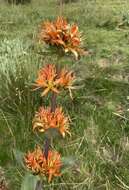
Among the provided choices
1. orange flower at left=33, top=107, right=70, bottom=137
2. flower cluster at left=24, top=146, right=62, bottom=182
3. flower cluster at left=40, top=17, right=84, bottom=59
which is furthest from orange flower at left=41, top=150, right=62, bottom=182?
flower cluster at left=40, top=17, right=84, bottom=59

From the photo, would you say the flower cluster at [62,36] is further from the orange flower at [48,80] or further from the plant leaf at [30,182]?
the plant leaf at [30,182]

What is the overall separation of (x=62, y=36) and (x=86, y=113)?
1.41 meters

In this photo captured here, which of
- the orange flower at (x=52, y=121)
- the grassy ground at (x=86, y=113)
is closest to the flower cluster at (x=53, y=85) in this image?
the orange flower at (x=52, y=121)

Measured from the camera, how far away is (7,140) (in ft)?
10.8

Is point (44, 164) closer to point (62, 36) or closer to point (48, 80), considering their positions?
point (48, 80)

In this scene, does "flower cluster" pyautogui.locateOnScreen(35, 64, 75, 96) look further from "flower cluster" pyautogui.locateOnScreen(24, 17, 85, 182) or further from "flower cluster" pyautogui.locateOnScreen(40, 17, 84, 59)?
"flower cluster" pyautogui.locateOnScreen(40, 17, 84, 59)

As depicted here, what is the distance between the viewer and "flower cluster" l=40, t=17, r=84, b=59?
2.16m

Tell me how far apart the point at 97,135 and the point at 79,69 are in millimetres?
892

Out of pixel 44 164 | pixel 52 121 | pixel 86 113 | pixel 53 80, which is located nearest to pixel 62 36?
pixel 53 80

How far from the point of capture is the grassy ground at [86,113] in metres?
2.98

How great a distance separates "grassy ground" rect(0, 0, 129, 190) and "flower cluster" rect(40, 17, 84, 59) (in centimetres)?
14

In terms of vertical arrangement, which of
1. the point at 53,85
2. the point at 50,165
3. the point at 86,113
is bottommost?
the point at 86,113

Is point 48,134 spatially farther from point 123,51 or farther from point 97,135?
point 123,51

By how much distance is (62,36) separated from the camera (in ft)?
7.14
